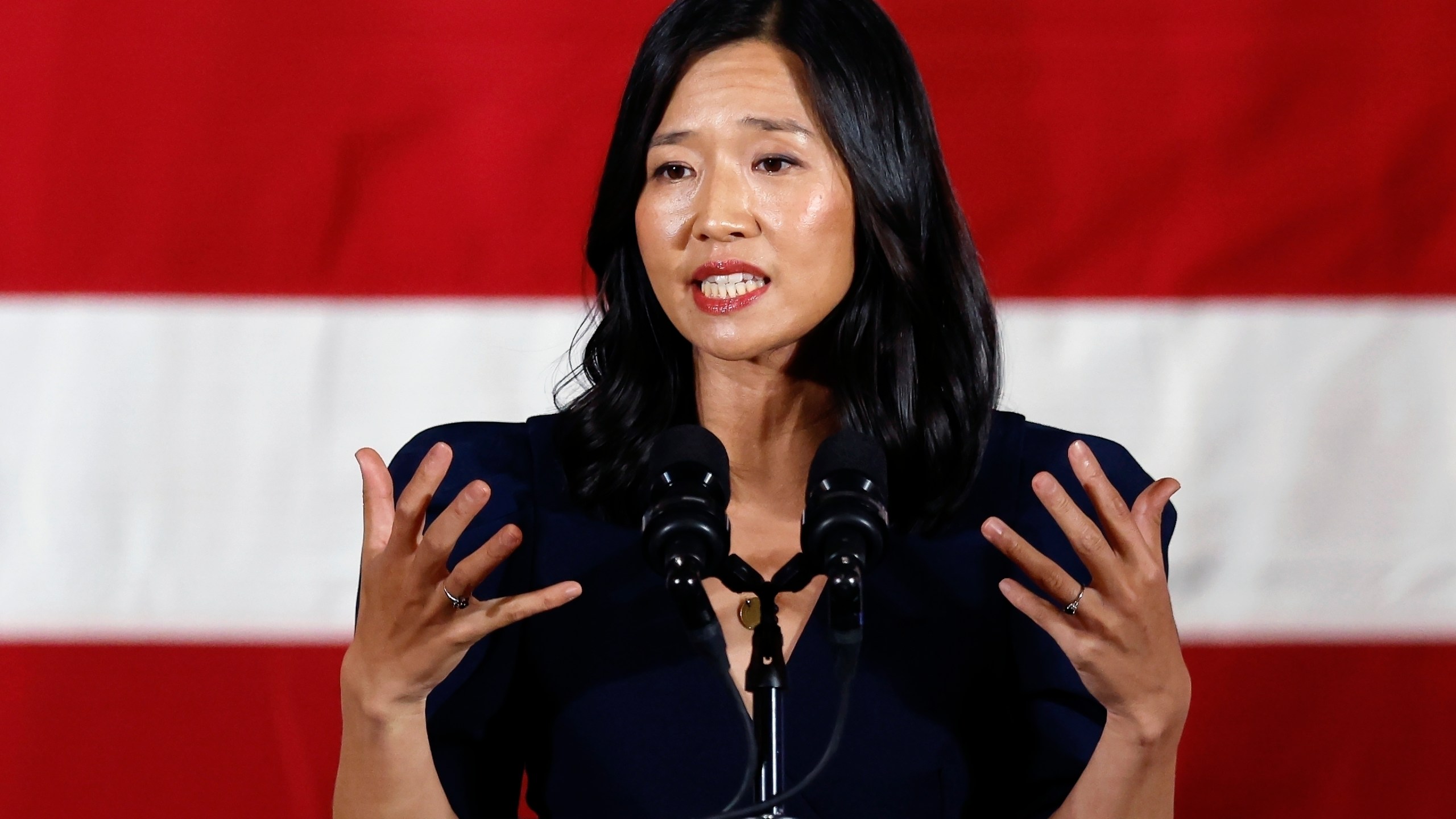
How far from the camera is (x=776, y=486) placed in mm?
1293

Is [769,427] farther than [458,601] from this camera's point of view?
Yes

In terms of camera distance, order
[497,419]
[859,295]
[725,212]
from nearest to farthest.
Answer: [725,212]
[859,295]
[497,419]

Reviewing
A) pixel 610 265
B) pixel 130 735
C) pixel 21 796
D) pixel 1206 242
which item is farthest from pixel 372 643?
pixel 1206 242

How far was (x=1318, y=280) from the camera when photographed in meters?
1.60

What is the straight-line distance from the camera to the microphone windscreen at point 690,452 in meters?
0.79

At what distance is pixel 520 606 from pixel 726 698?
31 centimetres

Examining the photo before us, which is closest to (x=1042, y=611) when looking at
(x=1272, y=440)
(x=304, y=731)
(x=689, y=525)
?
(x=689, y=525)

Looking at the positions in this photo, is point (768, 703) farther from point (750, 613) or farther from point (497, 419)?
point (497, 419)

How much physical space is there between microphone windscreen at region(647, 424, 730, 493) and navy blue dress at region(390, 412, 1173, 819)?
1.13ft

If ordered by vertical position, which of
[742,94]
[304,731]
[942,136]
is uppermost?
[942,136]

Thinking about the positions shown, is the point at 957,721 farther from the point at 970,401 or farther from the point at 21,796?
the point at 21,796

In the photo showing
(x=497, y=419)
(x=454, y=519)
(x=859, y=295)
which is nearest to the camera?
(x=454, y=519)

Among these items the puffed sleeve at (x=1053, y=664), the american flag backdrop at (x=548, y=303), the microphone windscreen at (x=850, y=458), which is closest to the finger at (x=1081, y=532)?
the microphone windscreen at (x=850, y=458)

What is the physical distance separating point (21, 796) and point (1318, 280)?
5.21 ft
